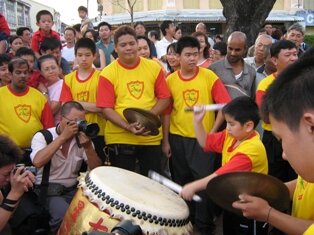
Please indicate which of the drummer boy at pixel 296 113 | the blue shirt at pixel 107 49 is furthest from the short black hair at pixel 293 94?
the blue shirt at pixel 107 49

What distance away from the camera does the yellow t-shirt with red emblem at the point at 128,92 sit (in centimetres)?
399

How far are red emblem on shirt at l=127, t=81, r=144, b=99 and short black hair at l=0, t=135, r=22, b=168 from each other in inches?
52.8

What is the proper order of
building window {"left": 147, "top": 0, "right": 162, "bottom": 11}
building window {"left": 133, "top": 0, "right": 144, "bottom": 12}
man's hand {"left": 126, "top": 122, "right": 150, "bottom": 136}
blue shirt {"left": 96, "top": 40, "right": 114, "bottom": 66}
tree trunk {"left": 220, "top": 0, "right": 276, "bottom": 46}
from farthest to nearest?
building window {"left": 133, "top": 0, "right": 144, "bottom": 12}, building window {"left": 147, "top": 0, "right": 162, "bottom": 11}, tree trunk {"left": 220, "top": 0, "right": 276, "bottom": 46}, blue shirt {"left": 96, "top": 40, "right": 114, "bottom": 66}, man's hand {"left": 126, "top": 122, "right": 150, "bottom": 136}

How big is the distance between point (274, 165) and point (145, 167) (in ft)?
3.85

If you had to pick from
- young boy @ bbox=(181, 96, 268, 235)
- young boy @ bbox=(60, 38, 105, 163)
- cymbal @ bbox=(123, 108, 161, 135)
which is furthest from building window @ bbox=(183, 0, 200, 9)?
young boy @ bbox=(181, 96, 268, 235)

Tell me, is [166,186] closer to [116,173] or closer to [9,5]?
[116,173]

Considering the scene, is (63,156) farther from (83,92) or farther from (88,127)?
(83,92)

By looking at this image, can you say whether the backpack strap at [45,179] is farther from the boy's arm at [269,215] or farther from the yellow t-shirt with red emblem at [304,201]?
the yellow t-shirt with red emblem at [304,201]

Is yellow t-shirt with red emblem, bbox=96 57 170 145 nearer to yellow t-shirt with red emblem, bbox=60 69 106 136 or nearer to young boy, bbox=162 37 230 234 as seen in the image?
young boy, bbox=162 37 230 234

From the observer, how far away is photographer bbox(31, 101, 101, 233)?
11.4ft

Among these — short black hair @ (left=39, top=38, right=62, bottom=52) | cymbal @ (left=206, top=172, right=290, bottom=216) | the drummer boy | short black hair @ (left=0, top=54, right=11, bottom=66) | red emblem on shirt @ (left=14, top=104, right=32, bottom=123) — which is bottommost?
cymbal @ (left=206, top=172, right=290, bottom=216)

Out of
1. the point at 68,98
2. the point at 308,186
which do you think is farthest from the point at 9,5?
the point at 308,186

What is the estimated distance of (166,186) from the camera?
315 centimetres

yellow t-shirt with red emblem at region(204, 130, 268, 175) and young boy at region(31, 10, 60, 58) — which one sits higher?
young boy at region(31, 10, 60, 58)
